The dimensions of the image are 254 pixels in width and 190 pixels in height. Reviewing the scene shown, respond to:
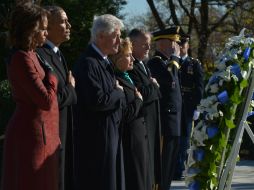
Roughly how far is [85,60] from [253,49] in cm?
146

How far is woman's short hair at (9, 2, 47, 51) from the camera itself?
5098 mm

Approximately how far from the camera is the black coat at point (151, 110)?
23.0 ft

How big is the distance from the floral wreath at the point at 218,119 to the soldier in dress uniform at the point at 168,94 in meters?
1.97

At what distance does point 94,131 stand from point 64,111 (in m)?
0.45

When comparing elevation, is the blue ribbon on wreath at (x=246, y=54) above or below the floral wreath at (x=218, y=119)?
above

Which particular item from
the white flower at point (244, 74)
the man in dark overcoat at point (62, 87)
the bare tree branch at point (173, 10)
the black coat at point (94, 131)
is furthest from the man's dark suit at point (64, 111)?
the bare tree branch at point (173, 10)

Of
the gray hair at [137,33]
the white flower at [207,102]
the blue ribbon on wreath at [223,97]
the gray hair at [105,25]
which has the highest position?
the gray hair at [105,25]

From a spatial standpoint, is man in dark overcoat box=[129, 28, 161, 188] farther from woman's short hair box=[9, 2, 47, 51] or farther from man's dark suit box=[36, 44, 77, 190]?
woman's short hair box=[9, 2, 47, 51]

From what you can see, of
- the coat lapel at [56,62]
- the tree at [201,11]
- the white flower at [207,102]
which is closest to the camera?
A: the coat lapel at [56,62]

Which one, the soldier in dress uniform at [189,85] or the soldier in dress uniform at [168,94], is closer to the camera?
the soldier in dress uniform at [168,94]

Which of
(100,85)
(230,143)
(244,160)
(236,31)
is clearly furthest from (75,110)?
(236,31)

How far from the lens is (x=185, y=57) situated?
1137 centimetres

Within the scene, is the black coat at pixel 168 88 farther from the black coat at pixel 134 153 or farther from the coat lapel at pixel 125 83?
the coat lapel at pixel 125 83

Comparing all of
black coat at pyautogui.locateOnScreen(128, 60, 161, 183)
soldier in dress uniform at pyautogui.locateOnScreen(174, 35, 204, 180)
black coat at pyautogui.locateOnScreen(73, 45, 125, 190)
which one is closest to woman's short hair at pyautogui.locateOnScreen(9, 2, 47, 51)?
black coat at pyautogui.locateOnScreen(73, 45, 125, 190)
